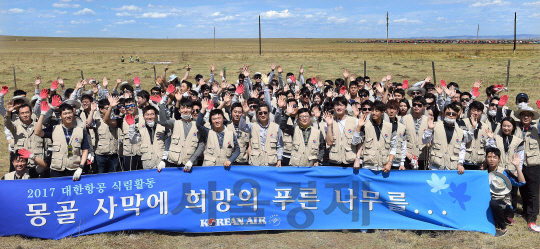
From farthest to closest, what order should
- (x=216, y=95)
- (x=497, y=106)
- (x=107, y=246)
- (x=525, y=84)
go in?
(x=525, y=84) < (x=216, y=95) < (x=497, y=106) < (x=107, y=246)

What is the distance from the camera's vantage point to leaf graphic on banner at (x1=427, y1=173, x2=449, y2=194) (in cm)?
586

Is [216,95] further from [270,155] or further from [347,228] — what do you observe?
[347,228]

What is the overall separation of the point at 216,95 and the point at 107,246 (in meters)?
4.77

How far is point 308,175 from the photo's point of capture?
600 cm

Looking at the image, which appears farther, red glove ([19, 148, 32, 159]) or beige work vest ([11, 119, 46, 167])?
beige work vest ([11, 119, 46, 167])

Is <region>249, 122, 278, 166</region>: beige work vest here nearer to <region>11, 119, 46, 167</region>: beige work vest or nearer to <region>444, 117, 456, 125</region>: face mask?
<region>444, 117, 456, 125</region>: face mask

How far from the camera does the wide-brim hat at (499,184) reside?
5823 millimetres

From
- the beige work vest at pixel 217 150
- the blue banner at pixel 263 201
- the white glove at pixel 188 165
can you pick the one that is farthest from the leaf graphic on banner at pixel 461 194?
the white glove at pixel 188 165

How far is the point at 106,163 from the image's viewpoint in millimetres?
6824

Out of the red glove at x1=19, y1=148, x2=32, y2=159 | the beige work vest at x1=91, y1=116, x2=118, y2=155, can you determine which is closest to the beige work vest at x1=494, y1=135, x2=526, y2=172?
the beige work vest at x1=91, y1=116, x2=118, y2=155

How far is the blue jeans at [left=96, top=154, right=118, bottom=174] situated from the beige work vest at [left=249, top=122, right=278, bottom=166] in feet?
8.78

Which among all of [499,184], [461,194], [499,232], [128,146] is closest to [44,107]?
[128,146]

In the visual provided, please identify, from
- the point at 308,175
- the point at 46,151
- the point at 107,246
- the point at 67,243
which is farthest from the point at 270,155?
the point at 46,151

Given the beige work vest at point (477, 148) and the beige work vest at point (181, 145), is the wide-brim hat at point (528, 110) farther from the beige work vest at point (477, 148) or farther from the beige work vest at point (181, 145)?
the beige work vest at point (181, 145)
